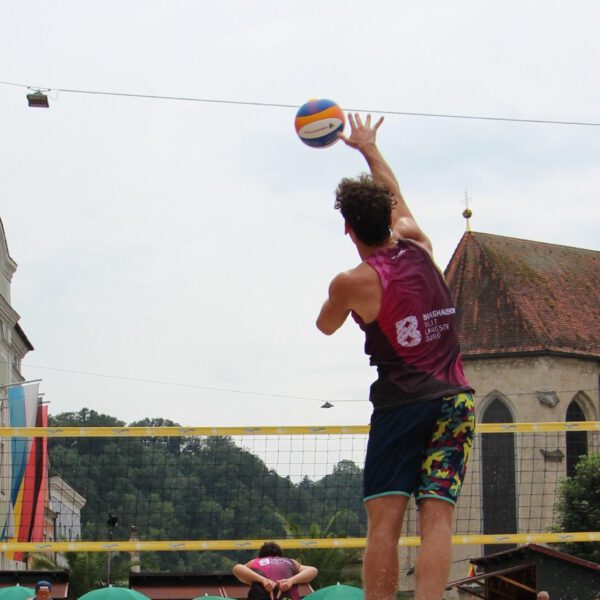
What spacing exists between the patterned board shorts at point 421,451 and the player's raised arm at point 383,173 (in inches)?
27.7

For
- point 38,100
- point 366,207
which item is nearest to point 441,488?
point 366,207

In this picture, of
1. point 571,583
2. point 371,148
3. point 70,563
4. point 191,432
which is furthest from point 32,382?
point 371,148

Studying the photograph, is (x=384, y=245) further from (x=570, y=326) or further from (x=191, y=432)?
(x=570, y=326)

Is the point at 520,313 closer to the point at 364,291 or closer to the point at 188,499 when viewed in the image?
the point at 188,499

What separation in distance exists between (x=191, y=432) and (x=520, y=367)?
3222cm

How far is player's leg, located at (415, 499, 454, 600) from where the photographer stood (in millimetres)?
4574

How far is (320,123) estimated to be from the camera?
687 centimetres

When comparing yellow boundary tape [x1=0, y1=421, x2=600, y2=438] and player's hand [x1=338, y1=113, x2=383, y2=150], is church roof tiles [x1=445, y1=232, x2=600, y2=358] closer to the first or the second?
yellow boundary tape [x1=0, y1=421, x2=600, y2=438]

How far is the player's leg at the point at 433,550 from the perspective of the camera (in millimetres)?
4574

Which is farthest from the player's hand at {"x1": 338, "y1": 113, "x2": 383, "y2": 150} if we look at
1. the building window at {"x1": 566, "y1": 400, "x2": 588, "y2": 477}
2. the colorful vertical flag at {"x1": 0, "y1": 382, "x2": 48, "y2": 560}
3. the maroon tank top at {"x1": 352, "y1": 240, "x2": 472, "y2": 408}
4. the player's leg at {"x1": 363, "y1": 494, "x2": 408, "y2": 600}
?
the building window at {"x1": 566, "y1": 400, "x2": 588, "y2": 477}

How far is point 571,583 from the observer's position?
17312 millimetres

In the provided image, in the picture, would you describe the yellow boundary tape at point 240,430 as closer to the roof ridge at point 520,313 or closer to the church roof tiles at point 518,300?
the church roof tiles at point 518,300

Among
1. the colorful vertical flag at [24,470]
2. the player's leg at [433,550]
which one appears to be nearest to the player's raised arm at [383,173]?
the player's leg at [433,550]

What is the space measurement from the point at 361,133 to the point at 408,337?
1.14 metres
